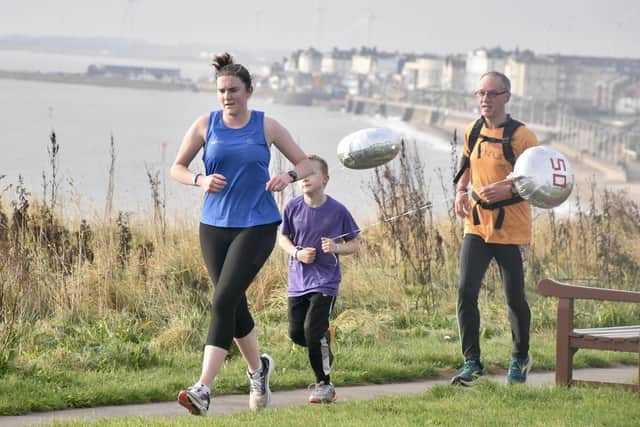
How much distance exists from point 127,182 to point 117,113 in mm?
82966

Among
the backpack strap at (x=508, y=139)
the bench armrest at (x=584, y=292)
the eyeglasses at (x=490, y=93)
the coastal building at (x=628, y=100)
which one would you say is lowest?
the coastal building at (x=628, y=100)

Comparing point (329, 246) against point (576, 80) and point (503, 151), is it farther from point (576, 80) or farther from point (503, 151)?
point (576, 80)

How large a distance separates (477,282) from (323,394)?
3.88 ft

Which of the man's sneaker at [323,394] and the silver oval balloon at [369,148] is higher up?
the silver oval balloon at [369,148]

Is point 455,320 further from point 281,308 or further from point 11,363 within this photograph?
point 11,363

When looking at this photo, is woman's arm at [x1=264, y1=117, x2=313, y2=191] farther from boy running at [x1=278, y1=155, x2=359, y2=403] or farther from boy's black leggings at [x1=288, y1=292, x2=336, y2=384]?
boy's black leggings at [x1=288, y1=292, x2=336, y2=384]

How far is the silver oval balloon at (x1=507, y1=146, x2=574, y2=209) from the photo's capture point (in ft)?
22.7

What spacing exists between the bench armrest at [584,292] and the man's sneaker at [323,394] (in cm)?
125

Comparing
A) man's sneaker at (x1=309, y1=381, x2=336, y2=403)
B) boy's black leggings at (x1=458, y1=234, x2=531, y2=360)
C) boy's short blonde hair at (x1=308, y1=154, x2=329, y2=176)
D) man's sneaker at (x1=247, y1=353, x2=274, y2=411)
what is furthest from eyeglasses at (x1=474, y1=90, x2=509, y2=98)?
man's sneaker at (x1=247, y1=353, x2=274, y2=411)

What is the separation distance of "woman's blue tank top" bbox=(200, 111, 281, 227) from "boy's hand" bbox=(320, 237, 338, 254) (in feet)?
2.26

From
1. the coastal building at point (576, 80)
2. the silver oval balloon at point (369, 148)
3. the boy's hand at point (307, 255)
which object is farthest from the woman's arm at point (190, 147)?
the coastal building at point (576, 80)

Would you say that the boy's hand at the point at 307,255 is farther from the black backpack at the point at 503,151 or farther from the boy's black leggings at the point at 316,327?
the black backpack at the point at 503,151

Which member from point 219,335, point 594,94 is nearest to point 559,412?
point 219,335

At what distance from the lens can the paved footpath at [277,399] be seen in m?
6.18
